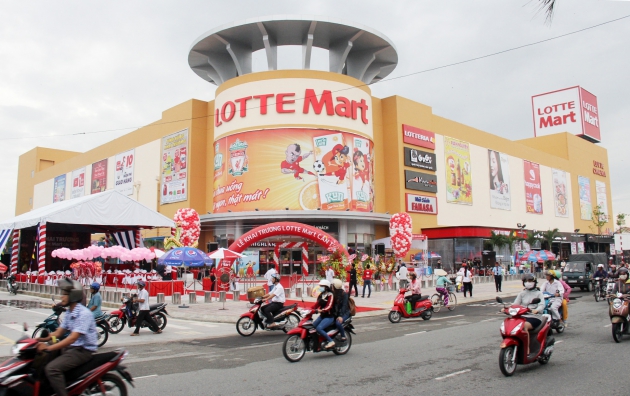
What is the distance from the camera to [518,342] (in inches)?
339

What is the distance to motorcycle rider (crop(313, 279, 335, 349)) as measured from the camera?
10.4 metres

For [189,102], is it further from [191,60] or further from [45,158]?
[45,158]

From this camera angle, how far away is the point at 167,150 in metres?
56.3

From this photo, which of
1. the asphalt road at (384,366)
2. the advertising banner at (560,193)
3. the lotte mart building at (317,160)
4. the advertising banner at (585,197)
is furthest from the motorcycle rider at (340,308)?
the advertising banner at (585,197)

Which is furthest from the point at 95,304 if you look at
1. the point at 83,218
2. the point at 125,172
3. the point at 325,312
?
the point at 125,172

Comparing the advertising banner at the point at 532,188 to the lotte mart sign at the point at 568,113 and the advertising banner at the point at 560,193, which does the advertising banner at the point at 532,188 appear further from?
the lotte mart sign at the point at 568,113

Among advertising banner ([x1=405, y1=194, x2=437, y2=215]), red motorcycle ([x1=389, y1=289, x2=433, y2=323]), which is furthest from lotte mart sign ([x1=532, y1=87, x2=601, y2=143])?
red motorcycle ([x1=389, y1=289, x2=433, y2=323])

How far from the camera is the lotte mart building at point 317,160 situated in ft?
147

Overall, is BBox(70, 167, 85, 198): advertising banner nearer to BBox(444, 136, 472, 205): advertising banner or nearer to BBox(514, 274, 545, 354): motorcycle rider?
BBox(444, 136, 472, 205): advertising banner

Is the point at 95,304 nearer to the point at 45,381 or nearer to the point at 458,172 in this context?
the point at 45,381

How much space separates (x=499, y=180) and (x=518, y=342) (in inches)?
2344

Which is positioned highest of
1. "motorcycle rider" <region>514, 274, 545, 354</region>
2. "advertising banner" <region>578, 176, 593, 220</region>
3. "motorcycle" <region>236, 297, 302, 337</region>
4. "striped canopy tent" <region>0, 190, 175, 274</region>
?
"advertising banner" <region>578, 176, 593, 220</region>

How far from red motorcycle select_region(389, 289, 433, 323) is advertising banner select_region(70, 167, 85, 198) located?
64844 mm

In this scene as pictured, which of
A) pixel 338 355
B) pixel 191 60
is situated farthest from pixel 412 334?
pixel 191 60
